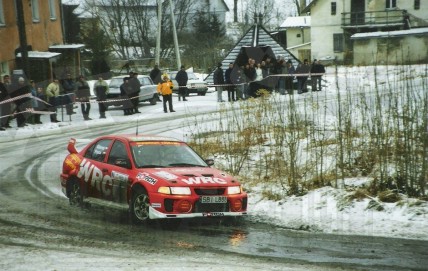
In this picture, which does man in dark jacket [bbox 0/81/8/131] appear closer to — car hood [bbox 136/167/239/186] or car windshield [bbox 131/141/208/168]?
car windshield [bbox 131/141/208/168]

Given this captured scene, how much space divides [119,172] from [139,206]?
83 centimetres

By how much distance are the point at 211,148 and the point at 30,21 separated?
22326 mm

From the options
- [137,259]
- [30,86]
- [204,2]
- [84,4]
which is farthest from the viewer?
[204,2]

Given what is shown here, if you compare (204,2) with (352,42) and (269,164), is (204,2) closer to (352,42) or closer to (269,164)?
(352,42)

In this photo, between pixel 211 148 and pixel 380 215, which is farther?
pixel 211 148

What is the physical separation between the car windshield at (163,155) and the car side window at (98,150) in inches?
28.3

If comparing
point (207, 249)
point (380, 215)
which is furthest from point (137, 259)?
point (380, 215)

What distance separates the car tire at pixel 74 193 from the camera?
1170 cm

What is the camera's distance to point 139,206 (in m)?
10.1

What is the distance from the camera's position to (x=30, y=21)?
34844mm

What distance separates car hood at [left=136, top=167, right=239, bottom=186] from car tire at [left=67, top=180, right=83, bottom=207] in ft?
6.70

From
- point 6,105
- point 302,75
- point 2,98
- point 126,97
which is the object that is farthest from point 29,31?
point 302,75

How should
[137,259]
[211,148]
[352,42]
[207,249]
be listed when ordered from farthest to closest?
[352,42], [211,148], [207,249], [137,259]

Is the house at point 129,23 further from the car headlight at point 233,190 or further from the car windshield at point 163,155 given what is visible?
the car headlight at point 233,190
